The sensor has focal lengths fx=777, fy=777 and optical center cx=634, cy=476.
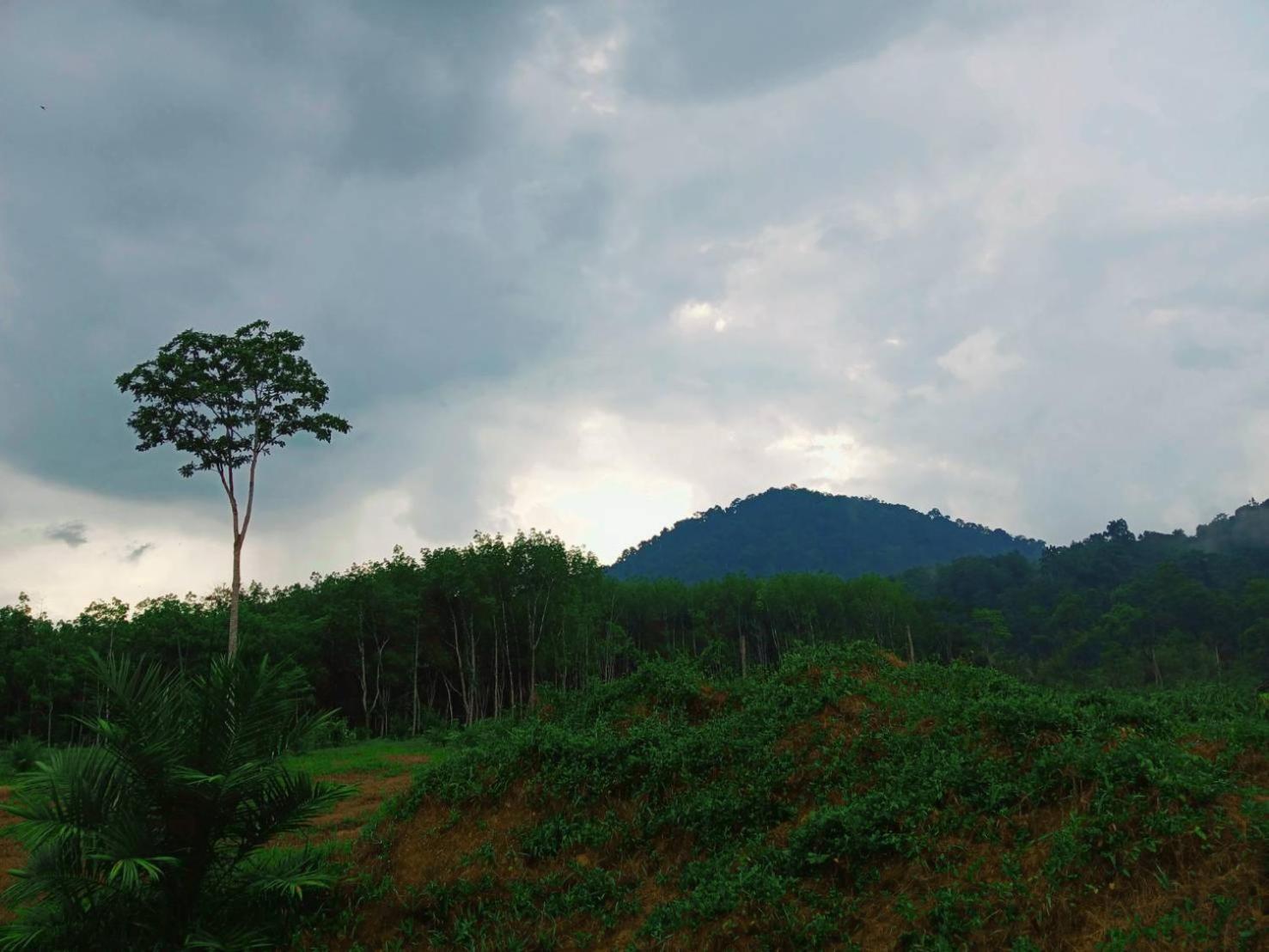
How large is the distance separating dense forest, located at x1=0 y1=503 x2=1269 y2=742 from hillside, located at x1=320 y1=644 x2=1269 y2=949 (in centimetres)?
390

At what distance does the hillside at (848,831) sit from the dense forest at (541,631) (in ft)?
12.8

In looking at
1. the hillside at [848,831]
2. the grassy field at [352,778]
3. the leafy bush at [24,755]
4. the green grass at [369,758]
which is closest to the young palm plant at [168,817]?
the grassy field at [352,778]

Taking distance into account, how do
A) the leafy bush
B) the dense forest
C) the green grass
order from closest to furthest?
the leafy bush, the green grass, the dense forest

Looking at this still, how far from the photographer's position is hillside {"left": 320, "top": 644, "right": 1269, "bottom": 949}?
19.1 feet

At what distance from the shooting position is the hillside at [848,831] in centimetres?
584

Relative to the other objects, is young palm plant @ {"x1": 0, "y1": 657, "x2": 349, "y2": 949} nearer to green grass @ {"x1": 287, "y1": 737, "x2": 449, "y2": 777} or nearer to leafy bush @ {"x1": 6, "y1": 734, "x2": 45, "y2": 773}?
green grass @ {"x1": 287, "y1": 737, "x2": 449, "y2": 777}

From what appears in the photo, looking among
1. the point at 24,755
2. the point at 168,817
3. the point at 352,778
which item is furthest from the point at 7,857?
the point at 24,755

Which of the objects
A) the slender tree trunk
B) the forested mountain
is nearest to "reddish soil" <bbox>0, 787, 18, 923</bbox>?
the slender tree trunk

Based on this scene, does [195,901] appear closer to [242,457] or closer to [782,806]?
[782,806]

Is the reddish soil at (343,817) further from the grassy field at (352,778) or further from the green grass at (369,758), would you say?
the green grass at (369,758)

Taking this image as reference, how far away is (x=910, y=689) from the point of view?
11.2 meters

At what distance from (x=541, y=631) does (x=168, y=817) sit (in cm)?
3530

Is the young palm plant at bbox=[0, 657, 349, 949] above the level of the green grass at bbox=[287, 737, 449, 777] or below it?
above

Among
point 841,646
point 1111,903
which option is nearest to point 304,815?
point 1111,903
